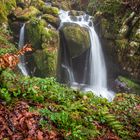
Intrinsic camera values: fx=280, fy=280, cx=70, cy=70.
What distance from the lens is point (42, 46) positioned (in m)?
13.3

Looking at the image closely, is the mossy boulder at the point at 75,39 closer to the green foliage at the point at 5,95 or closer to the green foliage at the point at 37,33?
the green foliage at the point at 37,33

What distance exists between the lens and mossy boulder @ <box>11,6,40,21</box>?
47.0ft

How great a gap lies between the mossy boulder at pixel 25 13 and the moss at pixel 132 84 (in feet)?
19.2

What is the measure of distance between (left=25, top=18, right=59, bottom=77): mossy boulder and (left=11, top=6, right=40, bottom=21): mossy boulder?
83 cm

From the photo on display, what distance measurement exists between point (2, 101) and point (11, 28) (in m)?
9.85

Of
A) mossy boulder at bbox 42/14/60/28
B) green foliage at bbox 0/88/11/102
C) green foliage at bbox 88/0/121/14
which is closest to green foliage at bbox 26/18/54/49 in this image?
mossy boulder at bbox 42/14/60/28

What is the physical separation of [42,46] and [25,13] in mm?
2465

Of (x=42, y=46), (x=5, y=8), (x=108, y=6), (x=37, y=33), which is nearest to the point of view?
(x=42, y=46)

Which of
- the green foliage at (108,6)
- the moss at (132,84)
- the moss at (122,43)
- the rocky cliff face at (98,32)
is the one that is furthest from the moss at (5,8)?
the moss at (132,84)

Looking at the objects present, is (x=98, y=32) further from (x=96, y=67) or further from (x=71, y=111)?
(x=71, y=111)

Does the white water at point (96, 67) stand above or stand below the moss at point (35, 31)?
below

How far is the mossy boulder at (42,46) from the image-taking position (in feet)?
42.7

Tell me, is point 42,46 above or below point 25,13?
below

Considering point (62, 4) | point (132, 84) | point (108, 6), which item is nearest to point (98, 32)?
point (108, 6)
